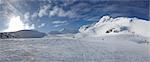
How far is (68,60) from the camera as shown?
550 inches

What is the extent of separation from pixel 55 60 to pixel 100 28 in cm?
8013

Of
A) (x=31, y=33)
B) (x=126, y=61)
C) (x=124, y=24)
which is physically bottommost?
(x=31, y=33)

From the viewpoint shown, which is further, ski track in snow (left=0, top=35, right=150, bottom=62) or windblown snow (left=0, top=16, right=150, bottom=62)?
windblown snow (left=0, top=16, right=150, bottom=62)

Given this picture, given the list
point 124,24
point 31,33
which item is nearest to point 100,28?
point 124,24

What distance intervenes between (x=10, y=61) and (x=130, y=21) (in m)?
64.6

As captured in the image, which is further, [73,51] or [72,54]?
[73,51]

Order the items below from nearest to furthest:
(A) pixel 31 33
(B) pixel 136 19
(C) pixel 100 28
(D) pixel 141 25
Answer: (D) pixel 141 25
(B) pixel 136 19
(C) pixel 100 28
(A) pixel 31 33

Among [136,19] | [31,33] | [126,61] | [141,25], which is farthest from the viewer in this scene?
[31,33]

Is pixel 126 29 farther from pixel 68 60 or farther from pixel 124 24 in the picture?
pixel 68 60

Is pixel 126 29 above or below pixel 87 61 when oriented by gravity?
below

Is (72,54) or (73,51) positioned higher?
(72,54)

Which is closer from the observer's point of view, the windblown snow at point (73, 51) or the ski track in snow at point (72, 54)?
the ski track in snow at point (72, 54)

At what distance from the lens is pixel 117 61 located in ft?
45.9

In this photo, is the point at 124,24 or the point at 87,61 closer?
the point at 87,61
